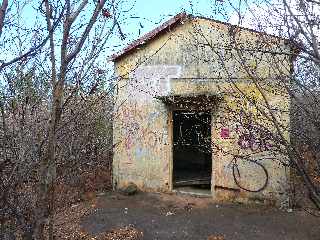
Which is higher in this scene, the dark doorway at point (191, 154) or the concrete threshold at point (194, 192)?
the dark doorway at point (191, 154)

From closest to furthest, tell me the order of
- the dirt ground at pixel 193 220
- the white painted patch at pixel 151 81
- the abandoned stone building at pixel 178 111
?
the dirt ground at pixel 193 220, the abandoned stone building at pixel 178 111, the white painted patch at pixel 151 81

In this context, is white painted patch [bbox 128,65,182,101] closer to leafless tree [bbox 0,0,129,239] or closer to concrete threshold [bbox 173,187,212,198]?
concrete threshold [bbox 173,187,212,198]

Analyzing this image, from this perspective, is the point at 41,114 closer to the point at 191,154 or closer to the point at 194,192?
the point at 194,192

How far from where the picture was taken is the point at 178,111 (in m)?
11.6

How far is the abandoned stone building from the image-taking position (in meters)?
10.1

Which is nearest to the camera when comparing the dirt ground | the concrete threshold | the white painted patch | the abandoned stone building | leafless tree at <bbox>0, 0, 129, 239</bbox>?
leafless tree at <bbox>0, 0, 129, 239</bbox>

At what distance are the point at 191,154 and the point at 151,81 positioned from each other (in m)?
6.15

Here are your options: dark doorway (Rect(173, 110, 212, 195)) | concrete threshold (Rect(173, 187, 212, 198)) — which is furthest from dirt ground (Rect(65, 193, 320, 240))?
dark doorway (Rect(173, 110, 212, 195))

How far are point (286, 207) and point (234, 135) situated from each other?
2.14m

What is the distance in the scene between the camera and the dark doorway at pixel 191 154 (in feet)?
39.9

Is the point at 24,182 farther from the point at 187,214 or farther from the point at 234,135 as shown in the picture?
the point at 234,135

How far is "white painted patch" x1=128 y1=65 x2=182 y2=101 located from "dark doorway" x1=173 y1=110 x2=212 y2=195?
885 mm

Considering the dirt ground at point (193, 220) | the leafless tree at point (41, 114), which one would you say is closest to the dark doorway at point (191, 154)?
the dirt ground at point (193, 220)

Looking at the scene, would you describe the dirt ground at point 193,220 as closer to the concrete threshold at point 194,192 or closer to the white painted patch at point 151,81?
the concrete threshold at point 194,192
